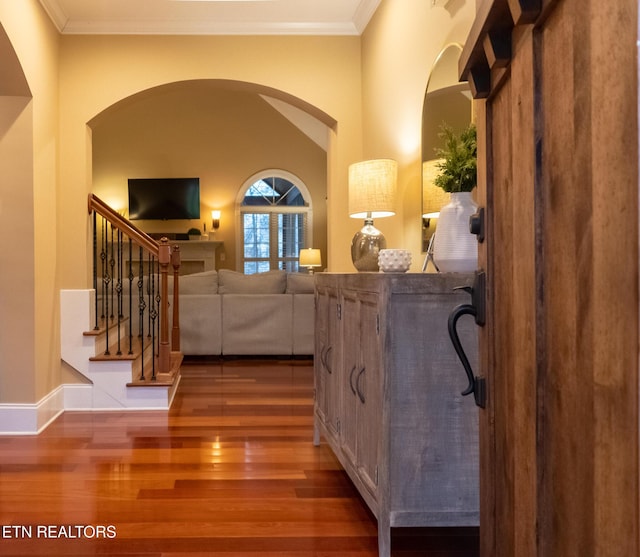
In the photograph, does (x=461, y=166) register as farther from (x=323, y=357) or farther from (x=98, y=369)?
(x=98, y=369)

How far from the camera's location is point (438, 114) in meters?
2.63

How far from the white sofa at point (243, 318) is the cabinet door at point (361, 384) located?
3650 mm

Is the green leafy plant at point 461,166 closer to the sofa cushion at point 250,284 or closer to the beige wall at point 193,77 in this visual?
the beige wall at point 193,77

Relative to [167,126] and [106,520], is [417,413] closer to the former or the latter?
[106,520]

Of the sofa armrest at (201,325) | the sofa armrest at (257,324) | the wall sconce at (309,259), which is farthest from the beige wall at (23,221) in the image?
the wall sconce at (309,259)

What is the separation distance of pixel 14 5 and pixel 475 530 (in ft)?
11.6

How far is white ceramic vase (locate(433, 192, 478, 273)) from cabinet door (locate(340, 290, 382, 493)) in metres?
0.28

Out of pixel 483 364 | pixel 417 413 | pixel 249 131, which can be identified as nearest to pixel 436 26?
pixel 417 413

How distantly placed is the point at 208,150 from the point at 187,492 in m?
9.35

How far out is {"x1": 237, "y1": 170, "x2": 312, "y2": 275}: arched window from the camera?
442 inches

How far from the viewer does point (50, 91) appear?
3.83 m

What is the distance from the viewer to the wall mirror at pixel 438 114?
2.40 m

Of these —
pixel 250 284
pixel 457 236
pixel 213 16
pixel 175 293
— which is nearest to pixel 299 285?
pixel 250 284

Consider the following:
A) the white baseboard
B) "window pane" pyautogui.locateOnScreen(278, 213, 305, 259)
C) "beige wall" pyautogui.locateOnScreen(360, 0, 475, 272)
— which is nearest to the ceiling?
"beige wall" pyautogui.locateOnScreen(360, 0, 475, 272)
